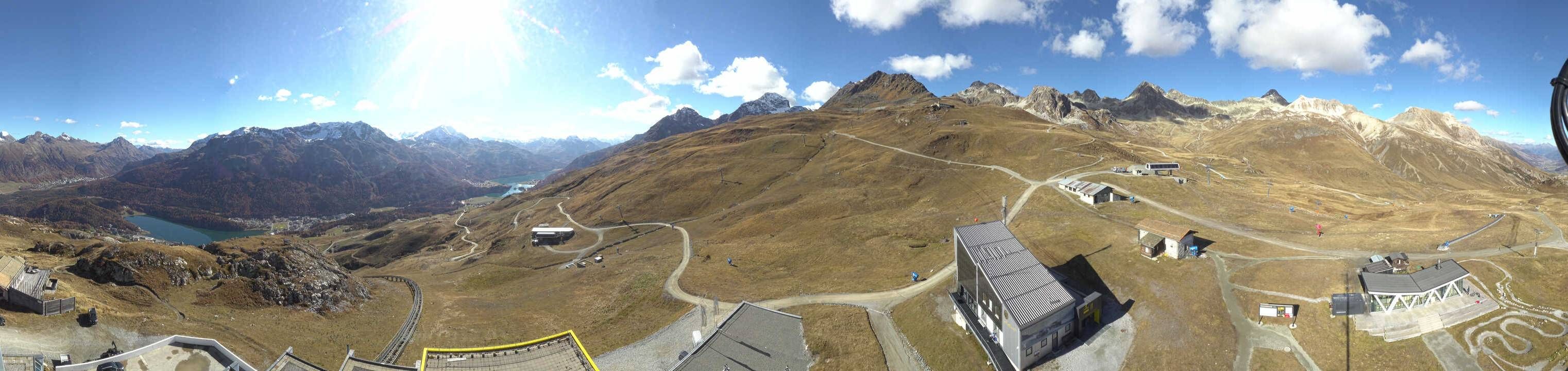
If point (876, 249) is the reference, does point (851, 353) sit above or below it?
below

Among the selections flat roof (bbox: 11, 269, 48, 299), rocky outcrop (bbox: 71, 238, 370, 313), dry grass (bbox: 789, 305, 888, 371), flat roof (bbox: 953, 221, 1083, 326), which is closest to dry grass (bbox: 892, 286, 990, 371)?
dry grass (bbox: 789, 305, 888, 371)

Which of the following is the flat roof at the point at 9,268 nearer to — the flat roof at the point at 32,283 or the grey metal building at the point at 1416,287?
the flat roof at the point at 32,283

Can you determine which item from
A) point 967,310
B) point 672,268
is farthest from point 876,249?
point 672,268

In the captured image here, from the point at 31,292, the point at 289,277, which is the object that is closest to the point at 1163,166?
the point at 289,277

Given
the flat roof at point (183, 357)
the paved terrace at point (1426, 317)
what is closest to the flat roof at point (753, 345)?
the flat roof at point (183, 357)

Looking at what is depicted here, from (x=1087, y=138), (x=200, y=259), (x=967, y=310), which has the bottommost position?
(x=967, y=310)

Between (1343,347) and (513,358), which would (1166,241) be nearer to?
(1343,347)

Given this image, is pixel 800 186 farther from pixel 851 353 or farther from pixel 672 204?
pixel 851 353

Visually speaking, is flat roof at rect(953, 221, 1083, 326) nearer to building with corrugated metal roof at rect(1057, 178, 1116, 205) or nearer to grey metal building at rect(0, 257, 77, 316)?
building with corrugated metal roof at rect(1057, 178, 1116, 205)
